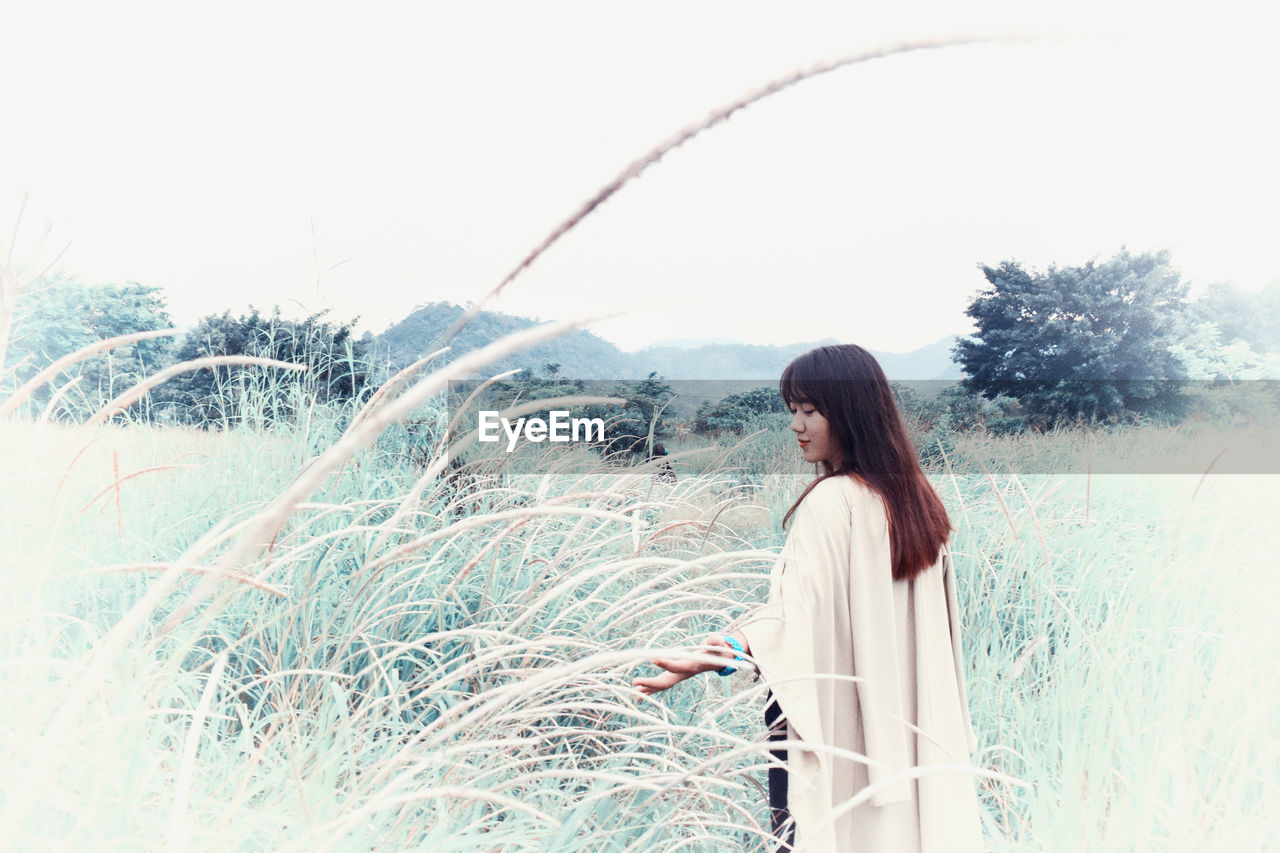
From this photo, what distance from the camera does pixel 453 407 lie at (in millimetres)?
4523

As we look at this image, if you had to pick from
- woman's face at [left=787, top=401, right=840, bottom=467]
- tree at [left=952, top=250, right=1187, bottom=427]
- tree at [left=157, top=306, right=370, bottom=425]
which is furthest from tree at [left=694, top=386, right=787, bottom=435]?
woman's face at [left=787, top=401, right=840, bottom=467]

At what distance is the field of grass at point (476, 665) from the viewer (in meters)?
0.90

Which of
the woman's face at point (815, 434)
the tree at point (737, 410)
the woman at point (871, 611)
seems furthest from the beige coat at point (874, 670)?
the tree at point (737, 410)

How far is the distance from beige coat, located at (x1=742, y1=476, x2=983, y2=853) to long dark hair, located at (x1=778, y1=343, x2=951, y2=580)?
43 mm

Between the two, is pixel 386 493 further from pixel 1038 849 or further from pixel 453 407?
pixel 1038 849

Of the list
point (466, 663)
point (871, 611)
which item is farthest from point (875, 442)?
point (466, 663)

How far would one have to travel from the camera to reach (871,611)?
1719 mm

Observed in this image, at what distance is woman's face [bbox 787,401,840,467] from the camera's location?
6.09 ft

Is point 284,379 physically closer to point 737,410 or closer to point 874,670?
point 874,670

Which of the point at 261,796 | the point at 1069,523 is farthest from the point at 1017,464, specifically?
the point at 261,796

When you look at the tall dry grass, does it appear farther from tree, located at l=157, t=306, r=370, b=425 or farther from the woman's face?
the woman's face

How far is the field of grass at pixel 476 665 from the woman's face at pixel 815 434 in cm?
31

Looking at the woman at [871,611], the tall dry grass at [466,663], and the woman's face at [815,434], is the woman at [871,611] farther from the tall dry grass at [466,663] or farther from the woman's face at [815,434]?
the tall dry grass at [466,663]

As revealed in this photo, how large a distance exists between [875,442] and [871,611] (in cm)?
40
